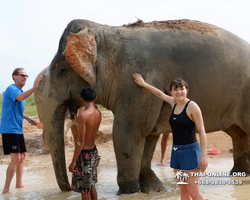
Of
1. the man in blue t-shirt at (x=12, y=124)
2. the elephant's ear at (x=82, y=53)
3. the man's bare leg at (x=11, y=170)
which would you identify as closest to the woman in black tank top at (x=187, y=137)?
the elephant's ear at (x=82, y=53)

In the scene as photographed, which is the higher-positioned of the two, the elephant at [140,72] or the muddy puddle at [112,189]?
the elephant at [140,72]

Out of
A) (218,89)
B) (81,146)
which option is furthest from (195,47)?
(81,146)

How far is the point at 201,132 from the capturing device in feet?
12.5

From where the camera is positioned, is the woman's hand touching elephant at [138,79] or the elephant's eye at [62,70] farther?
the elephant's eye at [62,70]

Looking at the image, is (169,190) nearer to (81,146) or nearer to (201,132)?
(81,146)

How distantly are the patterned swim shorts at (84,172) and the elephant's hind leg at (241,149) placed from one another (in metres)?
2.87

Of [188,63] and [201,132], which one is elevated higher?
[188,63]

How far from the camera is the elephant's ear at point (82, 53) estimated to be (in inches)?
203

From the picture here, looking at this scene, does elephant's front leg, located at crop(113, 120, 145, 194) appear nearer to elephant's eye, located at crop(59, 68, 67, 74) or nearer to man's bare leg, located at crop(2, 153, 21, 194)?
elephant's eye, located at crop(59, 68, 67, 74)

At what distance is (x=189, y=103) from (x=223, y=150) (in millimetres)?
5869

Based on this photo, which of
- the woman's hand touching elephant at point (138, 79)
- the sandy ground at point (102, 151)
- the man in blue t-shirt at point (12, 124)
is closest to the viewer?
the woman's hand touching elephant at point (138, 79)

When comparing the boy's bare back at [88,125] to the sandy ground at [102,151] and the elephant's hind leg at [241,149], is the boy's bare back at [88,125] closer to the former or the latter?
the elephant's hind leg at [241,149]

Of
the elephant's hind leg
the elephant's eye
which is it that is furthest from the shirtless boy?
the elephant's hind leg

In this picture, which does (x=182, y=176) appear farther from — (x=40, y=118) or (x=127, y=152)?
→ (x=40, y=118)
